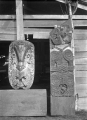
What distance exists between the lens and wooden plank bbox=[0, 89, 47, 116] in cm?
401

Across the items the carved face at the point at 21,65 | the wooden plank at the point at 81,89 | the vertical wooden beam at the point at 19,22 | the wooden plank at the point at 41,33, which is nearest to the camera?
the carved face at the point at 21,65

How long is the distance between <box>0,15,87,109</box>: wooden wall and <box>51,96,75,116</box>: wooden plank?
53 cm

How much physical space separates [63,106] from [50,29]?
5.89 ft

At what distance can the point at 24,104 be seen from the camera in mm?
4016

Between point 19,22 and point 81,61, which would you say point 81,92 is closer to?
point 81,61

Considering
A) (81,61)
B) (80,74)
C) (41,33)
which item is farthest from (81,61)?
(41,33)

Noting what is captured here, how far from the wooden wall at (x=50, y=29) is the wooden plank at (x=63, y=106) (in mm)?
529

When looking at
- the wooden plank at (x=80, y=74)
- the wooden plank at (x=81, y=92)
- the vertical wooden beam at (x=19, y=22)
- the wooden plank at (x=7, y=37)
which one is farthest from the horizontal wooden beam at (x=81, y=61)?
the wooden plank at (x=7, y=37)

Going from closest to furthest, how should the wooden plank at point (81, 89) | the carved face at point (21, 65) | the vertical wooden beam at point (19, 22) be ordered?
the carved face at point (21, 65), the vertical wooden beam at point (19, 22), the wooden plank at point (81, 89)

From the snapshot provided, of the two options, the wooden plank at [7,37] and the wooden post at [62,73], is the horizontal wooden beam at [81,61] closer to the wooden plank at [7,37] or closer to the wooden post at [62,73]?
the wooden post at [62,73]

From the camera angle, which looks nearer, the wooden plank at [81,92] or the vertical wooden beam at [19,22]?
the vertical wooden beam at [19,22]

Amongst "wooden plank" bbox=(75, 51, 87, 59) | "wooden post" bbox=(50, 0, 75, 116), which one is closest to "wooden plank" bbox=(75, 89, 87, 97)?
"wooden post" bbox=(50, 0, 75, 116)

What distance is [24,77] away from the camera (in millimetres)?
3992

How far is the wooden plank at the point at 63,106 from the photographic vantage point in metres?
4.02
